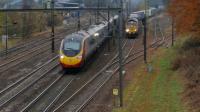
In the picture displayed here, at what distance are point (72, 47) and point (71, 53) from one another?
556 millimetres

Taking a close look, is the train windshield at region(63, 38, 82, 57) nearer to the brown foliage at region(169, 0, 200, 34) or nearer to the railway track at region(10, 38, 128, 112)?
the railway track at region(10, 38, 128, 112)

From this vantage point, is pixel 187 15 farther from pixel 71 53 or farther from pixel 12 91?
pixel 12 91

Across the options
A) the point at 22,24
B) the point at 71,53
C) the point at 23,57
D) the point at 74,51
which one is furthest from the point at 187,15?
the point at 22,24

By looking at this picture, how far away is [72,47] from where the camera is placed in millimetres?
40688

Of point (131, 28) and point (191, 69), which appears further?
point (131, 28)

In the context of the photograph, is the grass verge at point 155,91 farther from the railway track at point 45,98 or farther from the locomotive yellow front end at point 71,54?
the locomotive yellow front end at point 71,54

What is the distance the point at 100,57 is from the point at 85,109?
70.9ft

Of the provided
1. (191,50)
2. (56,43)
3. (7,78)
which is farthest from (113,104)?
(56,43)

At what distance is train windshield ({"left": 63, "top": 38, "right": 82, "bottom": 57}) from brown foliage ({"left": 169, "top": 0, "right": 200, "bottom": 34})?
28.9ft

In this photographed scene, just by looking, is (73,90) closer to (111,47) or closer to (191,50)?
(191,50)

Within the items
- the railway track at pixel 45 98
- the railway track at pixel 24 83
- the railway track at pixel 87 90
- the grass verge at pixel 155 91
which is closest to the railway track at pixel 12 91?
the railway track at pixel 24 83

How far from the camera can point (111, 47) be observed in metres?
58.6

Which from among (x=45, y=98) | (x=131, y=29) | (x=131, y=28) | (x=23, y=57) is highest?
(x=131, y=28)

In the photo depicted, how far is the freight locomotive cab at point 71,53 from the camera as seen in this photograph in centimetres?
4019
